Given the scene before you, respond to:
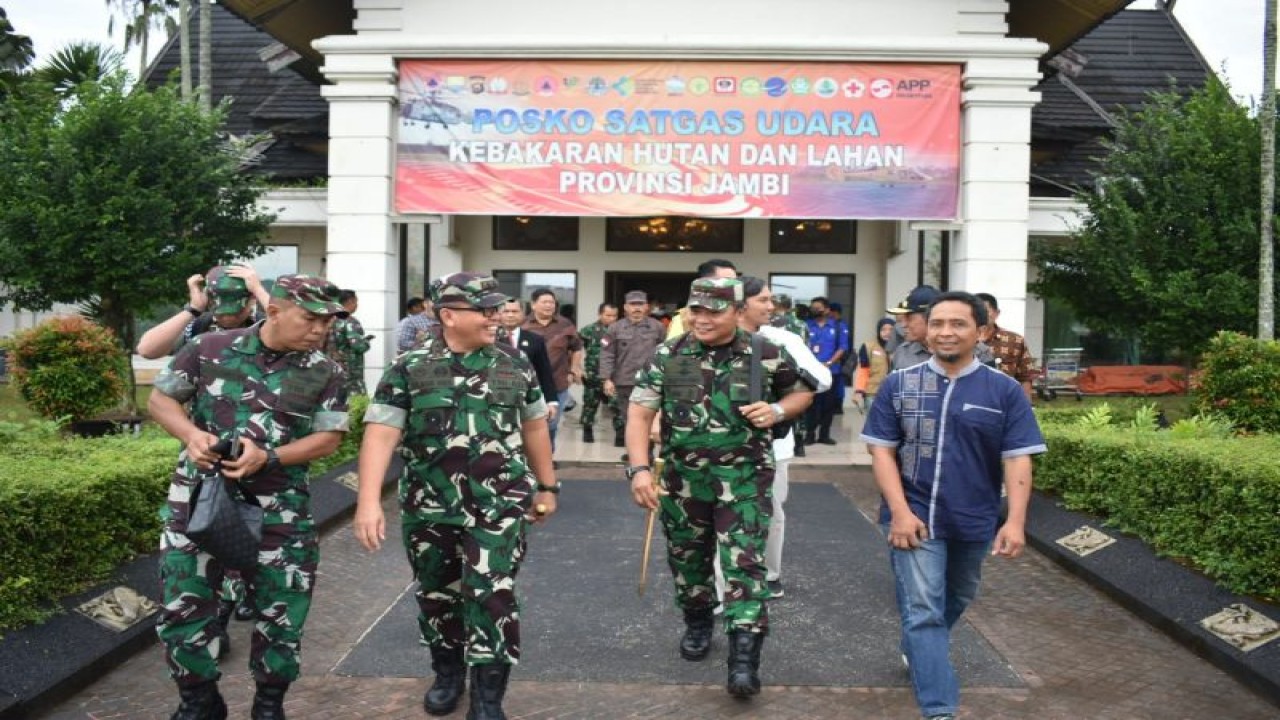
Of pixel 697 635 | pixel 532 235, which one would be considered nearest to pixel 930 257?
pixel 532 235

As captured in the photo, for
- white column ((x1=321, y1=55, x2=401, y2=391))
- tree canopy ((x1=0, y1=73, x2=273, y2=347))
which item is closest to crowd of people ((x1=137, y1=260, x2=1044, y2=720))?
white column ((x1=321, y1=55, x2=401, y2=391))

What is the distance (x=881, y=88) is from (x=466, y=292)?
9401mm

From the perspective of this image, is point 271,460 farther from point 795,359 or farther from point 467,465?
point 795,359

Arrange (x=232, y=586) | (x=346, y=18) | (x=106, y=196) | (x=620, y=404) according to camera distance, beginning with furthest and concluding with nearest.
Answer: (x=346, y=18) < (x=106, y=196) < (x=620, y=404) < (x=232, y=586)

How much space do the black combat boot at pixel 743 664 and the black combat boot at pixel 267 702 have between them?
188 cm

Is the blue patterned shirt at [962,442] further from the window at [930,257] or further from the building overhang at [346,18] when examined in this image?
the window at [930,257]

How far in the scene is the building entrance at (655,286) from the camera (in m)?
17.7

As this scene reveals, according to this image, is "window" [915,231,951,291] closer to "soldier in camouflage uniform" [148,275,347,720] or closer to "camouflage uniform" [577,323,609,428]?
"camouflage uniform" [577,323,609,428]

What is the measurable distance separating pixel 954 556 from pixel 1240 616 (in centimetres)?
221

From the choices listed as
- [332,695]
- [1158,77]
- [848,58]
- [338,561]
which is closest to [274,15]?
[848,58]

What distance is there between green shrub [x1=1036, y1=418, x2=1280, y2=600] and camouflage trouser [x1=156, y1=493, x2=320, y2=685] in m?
4.94

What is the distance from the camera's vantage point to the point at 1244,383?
9695 millimetres

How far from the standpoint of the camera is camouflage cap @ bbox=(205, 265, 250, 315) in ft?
15.7

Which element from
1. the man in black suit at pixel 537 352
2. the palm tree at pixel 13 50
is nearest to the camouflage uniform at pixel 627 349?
the man in black suit at pixel 537 352
